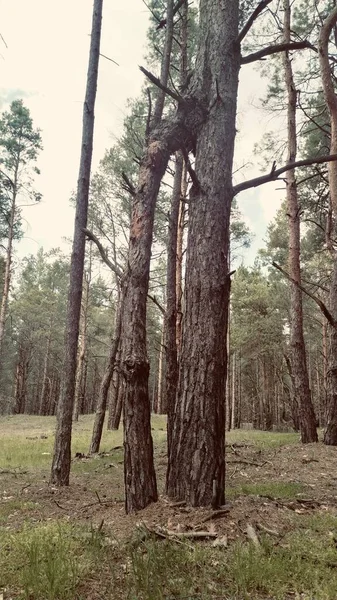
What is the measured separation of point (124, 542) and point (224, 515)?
960mm

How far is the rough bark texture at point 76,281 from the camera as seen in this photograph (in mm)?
6488

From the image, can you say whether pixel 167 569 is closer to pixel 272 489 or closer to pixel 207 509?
pixel 207 509

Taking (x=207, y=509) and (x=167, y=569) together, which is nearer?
(x=167, y=569)

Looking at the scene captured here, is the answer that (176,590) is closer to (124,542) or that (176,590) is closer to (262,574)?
(262,574)

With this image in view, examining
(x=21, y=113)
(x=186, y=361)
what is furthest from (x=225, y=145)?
(x=21, y=113)

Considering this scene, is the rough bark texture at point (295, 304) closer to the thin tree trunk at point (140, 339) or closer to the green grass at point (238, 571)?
the thin tree trunk at point (140, 339)

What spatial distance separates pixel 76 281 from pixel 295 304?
20.8ft

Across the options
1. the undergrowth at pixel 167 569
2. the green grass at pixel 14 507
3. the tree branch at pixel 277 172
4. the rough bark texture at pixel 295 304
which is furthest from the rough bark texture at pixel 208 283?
the rough bark texture at pixel 295 304

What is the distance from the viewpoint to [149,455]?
411 centimetres

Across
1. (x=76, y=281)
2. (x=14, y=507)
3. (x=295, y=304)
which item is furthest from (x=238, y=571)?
(x=295, y=304)

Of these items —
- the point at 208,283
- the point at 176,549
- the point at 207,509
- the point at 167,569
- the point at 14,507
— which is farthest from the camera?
the point at 14,507

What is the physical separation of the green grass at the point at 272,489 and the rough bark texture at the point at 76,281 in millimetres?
2821

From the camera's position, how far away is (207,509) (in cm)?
366

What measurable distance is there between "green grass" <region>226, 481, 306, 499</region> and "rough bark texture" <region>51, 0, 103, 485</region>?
9.26 feet
